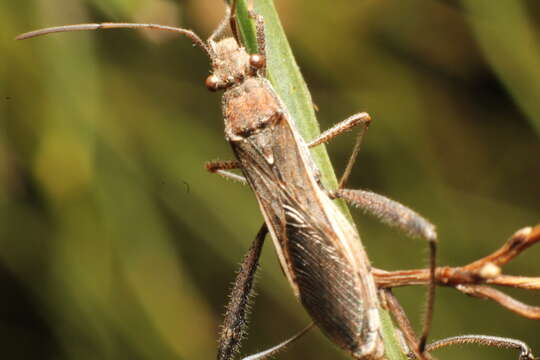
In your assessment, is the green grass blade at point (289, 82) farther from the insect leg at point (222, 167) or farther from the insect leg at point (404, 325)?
the insect leg at point (222, 167)

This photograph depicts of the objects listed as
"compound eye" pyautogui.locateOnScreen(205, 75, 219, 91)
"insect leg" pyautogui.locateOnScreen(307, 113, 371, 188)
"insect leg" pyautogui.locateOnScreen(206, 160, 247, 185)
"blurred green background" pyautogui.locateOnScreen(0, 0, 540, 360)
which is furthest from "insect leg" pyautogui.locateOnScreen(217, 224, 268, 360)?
"blurred green background" pyautogui.locateOnScreen(0, 0, 540, 360)

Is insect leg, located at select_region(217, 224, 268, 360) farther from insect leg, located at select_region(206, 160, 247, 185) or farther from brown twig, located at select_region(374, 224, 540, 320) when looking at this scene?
brown twig, located at select_region(374, 224, 540, 320)

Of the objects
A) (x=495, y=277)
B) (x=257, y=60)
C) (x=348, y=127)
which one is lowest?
(x=495, y=277)

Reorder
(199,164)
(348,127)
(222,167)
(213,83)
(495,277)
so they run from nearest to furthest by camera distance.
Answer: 1. (495,277)
2. (213,83)
3. (348,127)
4. (222,167)
5. (199,164)

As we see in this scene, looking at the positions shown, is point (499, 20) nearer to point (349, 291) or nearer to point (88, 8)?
point (349, 291)

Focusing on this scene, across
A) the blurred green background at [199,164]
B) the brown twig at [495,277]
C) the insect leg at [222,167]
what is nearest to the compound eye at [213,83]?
the insect leg at [222,167]

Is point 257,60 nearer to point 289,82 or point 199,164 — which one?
point 289,82

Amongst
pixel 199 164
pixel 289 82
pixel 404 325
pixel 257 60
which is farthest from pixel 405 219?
pixel 199 164
